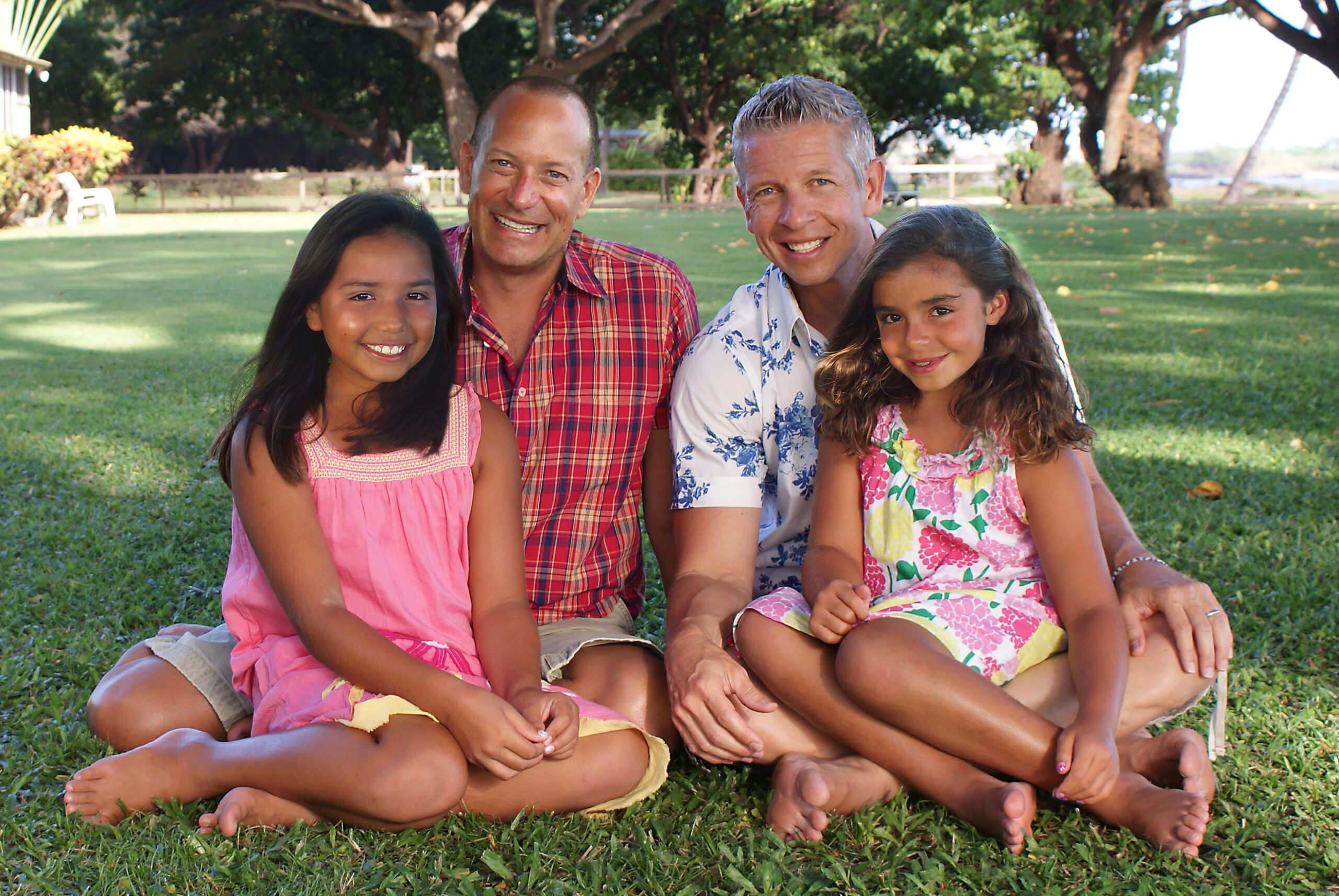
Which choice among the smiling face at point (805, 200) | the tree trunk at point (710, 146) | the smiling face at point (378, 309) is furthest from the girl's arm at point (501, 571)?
the tree trunk at point (710, 146)

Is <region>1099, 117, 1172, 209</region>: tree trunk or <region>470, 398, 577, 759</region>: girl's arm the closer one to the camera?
<region>470, 398, 577, 759</region>: girl's arm

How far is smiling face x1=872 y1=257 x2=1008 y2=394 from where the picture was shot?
2.33 metres

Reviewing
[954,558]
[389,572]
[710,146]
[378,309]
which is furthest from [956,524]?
[710,146]

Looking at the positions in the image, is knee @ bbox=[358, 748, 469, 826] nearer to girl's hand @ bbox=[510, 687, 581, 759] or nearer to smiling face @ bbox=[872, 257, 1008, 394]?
girl's hand @ bbox=[510, 687, 581, 759]

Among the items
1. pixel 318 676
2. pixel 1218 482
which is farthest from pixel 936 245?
pixel 1218 482

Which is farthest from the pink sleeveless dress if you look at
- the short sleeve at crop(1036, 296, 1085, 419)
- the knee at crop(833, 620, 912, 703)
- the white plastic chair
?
the white plastic chair

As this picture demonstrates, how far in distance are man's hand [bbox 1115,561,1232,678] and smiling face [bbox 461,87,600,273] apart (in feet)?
4.77

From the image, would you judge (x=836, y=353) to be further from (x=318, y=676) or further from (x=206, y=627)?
(x=206, y=627)

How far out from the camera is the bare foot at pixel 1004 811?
193 centimetres

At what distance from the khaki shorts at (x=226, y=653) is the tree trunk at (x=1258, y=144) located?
101 feet

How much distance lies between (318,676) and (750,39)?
1174 inches

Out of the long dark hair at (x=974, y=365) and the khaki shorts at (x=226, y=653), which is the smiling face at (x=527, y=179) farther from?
the khaki shorts at (x=226, y=653)

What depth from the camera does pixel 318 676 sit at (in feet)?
7.29

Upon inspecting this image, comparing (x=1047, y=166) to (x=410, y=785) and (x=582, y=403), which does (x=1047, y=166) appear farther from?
(x=410, y=785)
